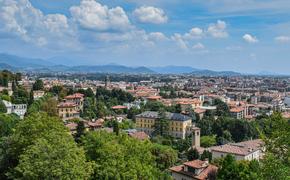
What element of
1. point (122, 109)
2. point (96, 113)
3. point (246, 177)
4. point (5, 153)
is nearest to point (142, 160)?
point (246, 177)

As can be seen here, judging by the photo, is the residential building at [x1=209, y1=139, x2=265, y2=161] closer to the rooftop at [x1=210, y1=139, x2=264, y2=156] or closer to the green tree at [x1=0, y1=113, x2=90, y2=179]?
the rooftop at [x1=210, y1=139, x2=264, y2=156]

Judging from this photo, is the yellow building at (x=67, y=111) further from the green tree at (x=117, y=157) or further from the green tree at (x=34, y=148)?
the green tree at (x=117, y=157)

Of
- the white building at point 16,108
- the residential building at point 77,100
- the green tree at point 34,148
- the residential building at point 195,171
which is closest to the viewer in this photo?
the green tree at point 34,148

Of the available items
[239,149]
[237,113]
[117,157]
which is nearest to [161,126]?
[239,149]

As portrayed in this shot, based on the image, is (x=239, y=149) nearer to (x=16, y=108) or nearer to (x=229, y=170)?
(x=229, y=170)

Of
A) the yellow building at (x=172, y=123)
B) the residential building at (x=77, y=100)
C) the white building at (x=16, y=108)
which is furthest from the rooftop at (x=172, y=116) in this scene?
the white building at (x=16, y=108)

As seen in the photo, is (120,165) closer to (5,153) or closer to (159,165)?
(5,153)

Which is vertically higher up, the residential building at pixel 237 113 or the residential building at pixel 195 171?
the residential building at pixel 195 171
